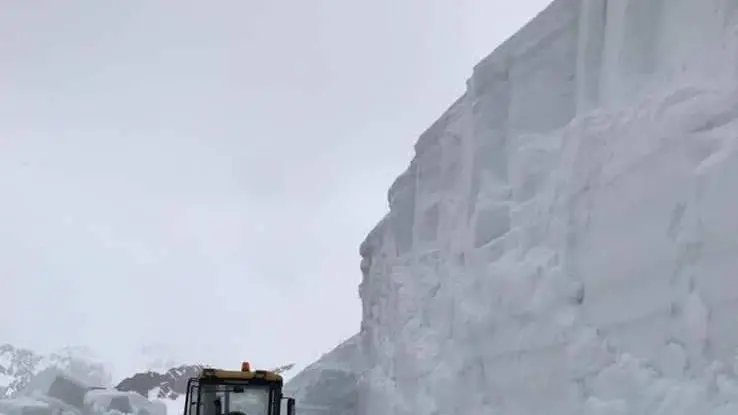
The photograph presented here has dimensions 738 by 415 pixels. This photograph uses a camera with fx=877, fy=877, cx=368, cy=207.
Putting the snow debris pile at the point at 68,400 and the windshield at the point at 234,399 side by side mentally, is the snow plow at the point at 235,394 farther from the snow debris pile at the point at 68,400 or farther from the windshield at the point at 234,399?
the snow debris pile at the point at 68,400

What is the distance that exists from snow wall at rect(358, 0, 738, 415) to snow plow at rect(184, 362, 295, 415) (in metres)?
3.27

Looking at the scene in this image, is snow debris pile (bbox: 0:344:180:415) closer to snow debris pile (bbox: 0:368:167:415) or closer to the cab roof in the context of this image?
snow debris pile (bbox: 0:368:167:415)

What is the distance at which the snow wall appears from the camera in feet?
26.5

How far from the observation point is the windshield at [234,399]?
10594 millimetres

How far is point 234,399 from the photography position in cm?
1073

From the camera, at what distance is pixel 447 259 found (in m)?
15.7

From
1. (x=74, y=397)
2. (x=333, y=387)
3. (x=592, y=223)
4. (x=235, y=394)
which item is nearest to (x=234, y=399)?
(x=235, y=394)

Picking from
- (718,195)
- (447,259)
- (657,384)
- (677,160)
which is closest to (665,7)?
(677,160)

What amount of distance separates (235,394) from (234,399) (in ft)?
0.20

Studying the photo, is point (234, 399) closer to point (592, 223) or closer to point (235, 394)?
point (235, 394)

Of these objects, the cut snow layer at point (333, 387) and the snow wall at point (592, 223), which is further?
the cut snow layer at point (333, 387)

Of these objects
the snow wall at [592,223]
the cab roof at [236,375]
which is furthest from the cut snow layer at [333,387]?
the cab roof at [236,375]

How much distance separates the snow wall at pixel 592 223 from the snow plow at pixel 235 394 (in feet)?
10.7

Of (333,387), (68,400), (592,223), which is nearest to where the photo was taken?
(592,223)
